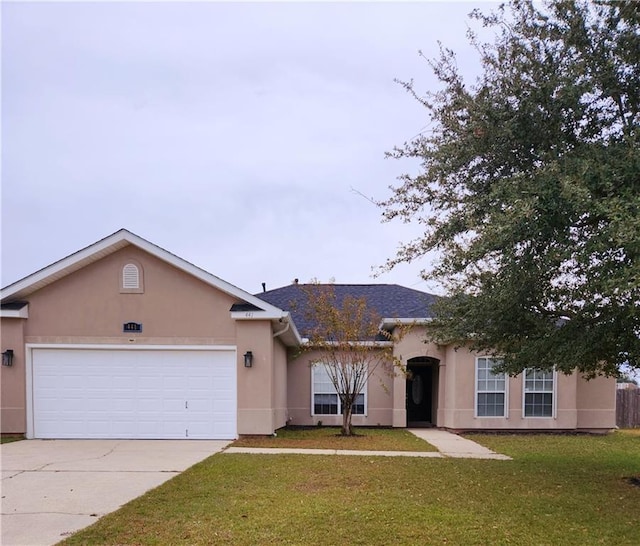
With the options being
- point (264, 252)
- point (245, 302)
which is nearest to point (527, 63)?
point (245, 302)

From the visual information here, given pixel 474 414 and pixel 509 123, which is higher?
pixel 509 123

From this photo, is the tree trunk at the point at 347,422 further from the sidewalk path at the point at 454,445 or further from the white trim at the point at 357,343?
the sidewalk path at the point at 454,445

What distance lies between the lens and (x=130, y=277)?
12938 millimetres

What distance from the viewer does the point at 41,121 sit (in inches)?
574

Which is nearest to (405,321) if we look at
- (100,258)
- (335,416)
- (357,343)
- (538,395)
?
(357,343)

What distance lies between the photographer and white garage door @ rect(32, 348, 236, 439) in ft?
41.6

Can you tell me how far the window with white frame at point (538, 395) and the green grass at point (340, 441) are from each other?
376 cm

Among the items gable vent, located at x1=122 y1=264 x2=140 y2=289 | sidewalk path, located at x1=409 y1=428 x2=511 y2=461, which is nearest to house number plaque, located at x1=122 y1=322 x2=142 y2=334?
gable vent, located at x1=122 y1=264 x2=140 y2=289

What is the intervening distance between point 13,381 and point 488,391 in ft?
42.1

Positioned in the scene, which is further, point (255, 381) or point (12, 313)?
point (255, 381)

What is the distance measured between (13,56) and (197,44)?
402cm

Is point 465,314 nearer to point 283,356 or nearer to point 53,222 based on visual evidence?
point 283,356

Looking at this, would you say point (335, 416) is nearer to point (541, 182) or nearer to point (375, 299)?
point (375, 299)

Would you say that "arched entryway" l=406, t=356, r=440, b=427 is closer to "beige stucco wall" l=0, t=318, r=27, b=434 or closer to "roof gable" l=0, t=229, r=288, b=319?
"roof gable" l=0, t=229, r=288, b=319
